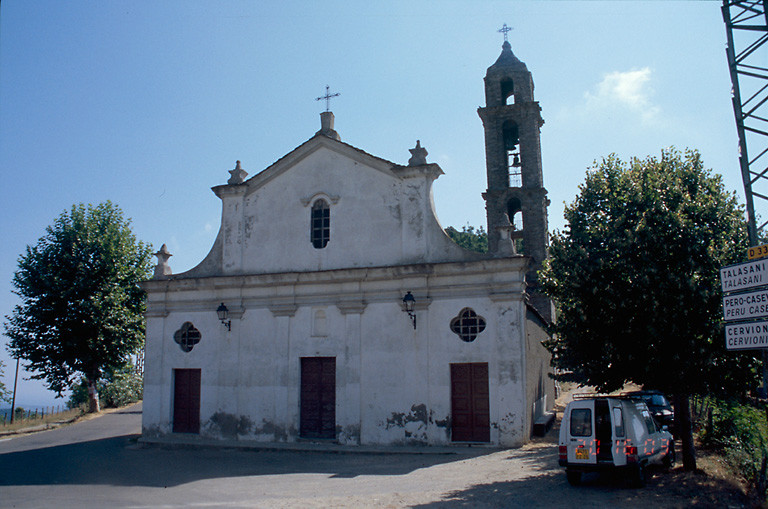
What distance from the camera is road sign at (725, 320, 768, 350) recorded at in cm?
764

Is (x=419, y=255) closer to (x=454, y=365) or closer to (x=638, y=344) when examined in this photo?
(x=454, y=365)

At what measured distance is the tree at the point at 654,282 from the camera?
10625mm

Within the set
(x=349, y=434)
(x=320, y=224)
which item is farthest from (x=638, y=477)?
(x=320, y=224)

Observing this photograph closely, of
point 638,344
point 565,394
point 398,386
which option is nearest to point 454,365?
point 398,386

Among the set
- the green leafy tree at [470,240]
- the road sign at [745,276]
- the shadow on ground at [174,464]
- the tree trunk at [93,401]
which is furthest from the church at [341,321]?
the green leafy tree at [470,240]

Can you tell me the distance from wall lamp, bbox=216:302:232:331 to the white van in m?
11.5

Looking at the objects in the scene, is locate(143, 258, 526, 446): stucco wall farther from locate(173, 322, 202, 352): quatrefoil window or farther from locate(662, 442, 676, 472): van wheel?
locate(662, 442, 676, 472): van wheel

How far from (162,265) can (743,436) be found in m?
17.8

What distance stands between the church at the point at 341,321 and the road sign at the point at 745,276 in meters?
6.99

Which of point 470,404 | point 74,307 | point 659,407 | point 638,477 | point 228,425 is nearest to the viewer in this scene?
point 638,477

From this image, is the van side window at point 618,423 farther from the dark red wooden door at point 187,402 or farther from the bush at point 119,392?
the bush at point 119,392

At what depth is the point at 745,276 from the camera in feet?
26.4

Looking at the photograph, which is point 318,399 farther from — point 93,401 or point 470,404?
point 93,401

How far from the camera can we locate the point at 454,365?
51.9 ft
